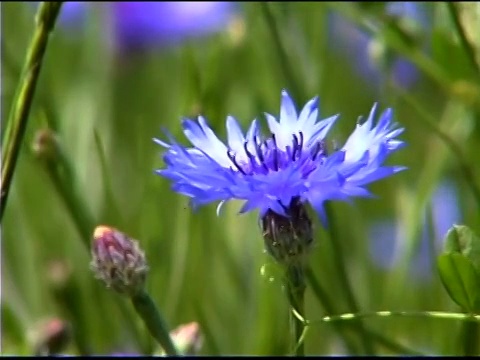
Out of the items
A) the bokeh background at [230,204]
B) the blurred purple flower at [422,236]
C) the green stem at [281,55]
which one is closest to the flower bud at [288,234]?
the bokeh background at [230,204]

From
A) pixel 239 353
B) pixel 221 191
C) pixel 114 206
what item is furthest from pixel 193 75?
pixel 221 191

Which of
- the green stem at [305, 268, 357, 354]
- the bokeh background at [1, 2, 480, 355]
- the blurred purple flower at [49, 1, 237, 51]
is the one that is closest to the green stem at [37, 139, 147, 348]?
the bokeh background at [1, 2, 480, 355]

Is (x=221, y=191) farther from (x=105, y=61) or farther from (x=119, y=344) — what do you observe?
(x=105, y=61)

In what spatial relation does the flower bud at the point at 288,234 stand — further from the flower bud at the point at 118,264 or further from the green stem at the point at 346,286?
the green stem at the point at 346,286

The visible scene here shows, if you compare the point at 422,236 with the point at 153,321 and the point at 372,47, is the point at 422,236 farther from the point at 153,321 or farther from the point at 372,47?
the point at 153,321

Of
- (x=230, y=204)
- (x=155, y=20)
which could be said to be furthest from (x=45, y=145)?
(x=155, y=20)

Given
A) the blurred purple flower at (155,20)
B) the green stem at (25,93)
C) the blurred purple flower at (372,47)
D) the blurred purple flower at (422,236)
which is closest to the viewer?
the green stem at (25,93)
